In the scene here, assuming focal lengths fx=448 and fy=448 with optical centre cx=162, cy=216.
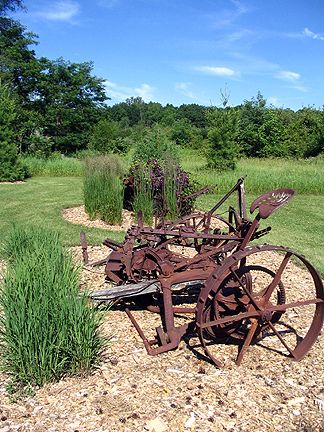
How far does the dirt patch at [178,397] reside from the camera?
97.7 inches

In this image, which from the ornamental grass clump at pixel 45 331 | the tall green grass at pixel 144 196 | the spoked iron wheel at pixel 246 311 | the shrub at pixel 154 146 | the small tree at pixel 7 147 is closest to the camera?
the ornamental grass clump at pixel 45 331

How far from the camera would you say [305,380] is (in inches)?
116

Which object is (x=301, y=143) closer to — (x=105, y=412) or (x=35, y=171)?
(x=35, y=171)

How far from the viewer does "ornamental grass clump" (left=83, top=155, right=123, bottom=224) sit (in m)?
7.75

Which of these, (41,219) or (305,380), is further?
(41,219)

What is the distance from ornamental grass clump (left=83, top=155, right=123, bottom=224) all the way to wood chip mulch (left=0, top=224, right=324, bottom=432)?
15.1 feet

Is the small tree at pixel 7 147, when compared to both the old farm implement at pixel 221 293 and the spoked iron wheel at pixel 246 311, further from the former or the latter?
the spoked iron wheel at pixel 246 311

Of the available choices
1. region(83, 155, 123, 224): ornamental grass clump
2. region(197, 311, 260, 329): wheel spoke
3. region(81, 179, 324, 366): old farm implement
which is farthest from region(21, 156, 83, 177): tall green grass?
region(197, 311, 260, 329): wheel spoke

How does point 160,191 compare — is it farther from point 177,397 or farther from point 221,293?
point 177,397

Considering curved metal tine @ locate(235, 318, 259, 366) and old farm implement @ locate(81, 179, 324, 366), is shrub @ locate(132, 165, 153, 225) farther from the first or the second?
curved metal tine @ locate(235, 318, 259, 366)

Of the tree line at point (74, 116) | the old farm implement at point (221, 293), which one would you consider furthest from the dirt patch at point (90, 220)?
the tree line at point (74, 116)

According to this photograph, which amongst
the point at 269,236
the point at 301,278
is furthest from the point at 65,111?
the point at 301,278

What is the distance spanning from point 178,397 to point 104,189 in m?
5.43

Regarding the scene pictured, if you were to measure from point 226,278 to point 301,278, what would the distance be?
7.63ft
